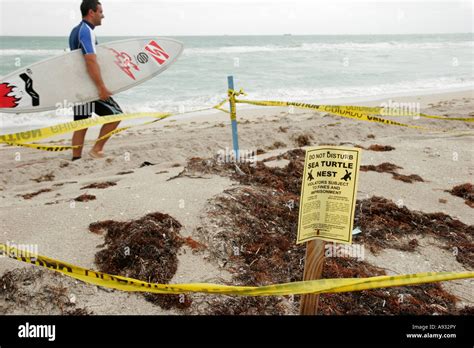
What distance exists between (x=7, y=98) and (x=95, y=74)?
1.44 metres

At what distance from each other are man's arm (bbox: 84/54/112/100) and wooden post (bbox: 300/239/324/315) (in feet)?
15.9

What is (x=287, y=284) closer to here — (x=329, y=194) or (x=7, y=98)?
(x=329, y=194)

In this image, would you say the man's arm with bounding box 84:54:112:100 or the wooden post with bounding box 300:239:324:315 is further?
the man's arm with bounding box 84:54:112:100

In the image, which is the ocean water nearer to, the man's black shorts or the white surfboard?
the white surfboard

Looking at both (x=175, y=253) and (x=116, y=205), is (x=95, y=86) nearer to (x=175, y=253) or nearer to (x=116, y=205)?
(x=116, y=205)

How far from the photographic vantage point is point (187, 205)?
408cm

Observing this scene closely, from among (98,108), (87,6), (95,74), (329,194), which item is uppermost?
(87,6)

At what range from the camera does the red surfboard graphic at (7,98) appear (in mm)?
5801

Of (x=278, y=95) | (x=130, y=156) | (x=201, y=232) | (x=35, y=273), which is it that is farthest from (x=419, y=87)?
(x=35, y=273)

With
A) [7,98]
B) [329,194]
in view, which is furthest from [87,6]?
[329,194]

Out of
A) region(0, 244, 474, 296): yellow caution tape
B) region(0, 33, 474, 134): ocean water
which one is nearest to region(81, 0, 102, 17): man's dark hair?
region(0, 244, 474, 296): yellow caution tape

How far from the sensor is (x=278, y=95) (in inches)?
653

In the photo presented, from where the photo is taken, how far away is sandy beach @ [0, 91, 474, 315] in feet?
9.50

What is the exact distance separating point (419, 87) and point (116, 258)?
18989 millimetres
